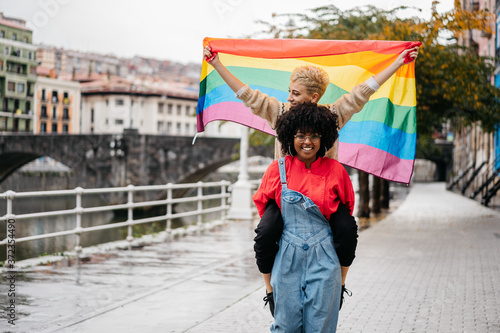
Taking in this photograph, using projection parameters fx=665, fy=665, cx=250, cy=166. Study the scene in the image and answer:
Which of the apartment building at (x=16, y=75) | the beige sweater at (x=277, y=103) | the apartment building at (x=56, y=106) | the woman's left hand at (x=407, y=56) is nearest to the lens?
the beige sweater at (x=277, y=103)

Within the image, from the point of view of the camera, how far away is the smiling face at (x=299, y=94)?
354 cm

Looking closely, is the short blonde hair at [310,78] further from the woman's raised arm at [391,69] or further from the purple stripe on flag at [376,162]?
the purple stripe on flag at [376,162]

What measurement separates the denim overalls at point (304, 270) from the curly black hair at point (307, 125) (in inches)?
7.1

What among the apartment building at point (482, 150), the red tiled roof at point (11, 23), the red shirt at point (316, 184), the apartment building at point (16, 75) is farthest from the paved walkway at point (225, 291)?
the apartment building at point (16, 75)

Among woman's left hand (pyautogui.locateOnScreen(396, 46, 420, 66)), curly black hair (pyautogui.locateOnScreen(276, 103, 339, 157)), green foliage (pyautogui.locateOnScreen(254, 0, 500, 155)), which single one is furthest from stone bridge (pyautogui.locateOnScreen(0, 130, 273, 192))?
curly black hair (pyautogui.locateOnScreen(276, 103, 339, 157))

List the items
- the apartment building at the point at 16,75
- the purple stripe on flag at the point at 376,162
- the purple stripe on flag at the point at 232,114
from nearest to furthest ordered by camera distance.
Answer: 1. the purple stripe on flag at the point at 376,162
2. the purple stripe on flag at the point at 232,114
3. the apartment building at the point at 16,75

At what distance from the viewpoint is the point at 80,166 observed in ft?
164

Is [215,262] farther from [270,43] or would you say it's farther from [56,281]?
[270,43]

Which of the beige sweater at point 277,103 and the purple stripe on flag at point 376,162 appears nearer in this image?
the beige sweater at point 277,103

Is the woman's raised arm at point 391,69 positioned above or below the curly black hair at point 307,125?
above

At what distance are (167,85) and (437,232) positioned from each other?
9040cm

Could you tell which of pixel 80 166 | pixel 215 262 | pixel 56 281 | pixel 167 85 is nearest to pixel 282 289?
pixel 56 281

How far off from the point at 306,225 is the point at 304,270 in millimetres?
213

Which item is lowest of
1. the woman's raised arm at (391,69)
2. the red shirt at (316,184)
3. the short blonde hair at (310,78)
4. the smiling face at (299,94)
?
the red shirt at (316,184)
